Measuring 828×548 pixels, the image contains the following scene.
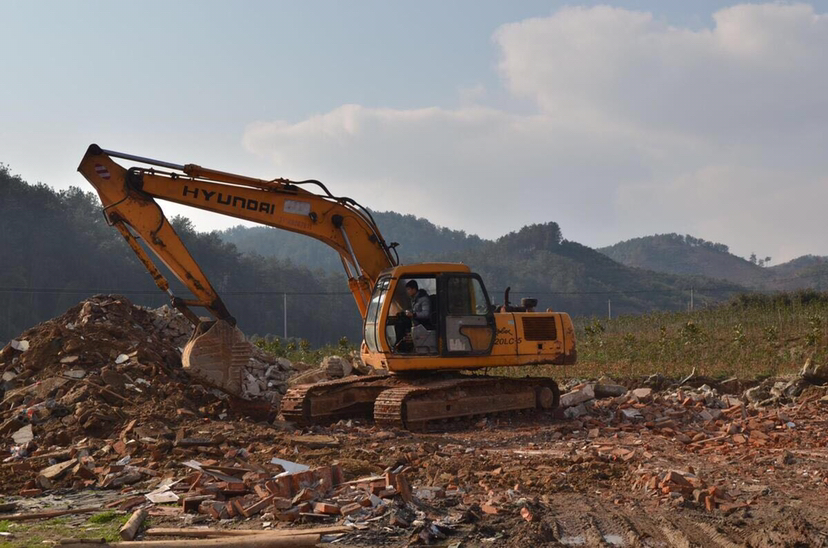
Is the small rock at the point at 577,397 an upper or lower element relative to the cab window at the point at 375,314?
lower

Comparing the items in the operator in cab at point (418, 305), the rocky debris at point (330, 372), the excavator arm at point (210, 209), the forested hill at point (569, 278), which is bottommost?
the rocky debris at point (330, 372)

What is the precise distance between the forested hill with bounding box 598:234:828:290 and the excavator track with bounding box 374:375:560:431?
123701mm

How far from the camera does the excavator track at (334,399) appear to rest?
12789 millimetres

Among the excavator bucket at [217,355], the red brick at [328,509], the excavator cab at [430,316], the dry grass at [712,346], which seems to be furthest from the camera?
the dry grass at [712,346]

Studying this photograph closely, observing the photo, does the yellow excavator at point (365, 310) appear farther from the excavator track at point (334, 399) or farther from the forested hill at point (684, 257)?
the forested hill at point (684, 257)

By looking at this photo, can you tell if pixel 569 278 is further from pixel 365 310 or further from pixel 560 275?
pixel 365 310

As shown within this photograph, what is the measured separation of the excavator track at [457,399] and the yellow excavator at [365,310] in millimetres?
20

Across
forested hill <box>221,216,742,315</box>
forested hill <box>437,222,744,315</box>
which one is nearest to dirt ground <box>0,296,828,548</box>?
forested hill <box>221,216,742,315</box>

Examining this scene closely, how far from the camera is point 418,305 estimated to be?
1262 centimetres

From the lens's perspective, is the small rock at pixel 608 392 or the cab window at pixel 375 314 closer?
the cab window at pixel 375 314

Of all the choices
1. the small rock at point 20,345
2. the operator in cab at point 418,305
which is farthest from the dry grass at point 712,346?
the small rock at point 20,345

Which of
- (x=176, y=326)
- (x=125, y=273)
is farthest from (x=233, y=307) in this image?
(x=176, y=326)

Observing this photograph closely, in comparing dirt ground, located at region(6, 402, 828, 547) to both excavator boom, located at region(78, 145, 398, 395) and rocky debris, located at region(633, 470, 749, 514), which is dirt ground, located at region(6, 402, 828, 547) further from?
excavator boom, located at region(78, 145, 398, 395)

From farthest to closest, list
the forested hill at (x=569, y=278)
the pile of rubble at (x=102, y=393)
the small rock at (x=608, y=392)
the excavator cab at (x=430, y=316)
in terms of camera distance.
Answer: the forested hill at (x=569, y=278) < the small rock at (x=608, y=392) < the excavator cab at (x=430, y=316) < the pile of rubble at (x=102, y=393)
